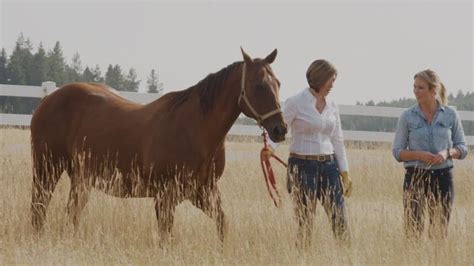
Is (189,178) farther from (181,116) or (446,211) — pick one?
(446,211)

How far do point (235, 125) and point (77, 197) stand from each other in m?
7.04

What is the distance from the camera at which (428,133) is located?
6523 millimetres

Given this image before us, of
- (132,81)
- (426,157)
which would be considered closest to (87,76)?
(132,81)

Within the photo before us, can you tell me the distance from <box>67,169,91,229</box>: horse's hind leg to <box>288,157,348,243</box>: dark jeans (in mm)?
2016

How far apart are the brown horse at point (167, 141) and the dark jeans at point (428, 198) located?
113 cm

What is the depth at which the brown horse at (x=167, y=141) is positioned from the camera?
6.72m

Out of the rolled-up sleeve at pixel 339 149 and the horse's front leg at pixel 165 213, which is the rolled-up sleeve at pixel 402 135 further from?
the horse's front leg at pixel 165 213

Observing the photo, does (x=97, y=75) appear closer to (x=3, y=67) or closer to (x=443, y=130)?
(x=3, y=67)

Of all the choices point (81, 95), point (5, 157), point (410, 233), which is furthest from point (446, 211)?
point (5, 157)

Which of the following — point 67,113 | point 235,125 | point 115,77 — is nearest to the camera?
point 67,113

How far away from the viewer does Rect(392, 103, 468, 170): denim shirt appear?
6520mm

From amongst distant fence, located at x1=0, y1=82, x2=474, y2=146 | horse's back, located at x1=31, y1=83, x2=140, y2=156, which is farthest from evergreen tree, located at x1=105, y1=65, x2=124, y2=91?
horse's back, located at x1=31, y1=83, x2=140, y2=156

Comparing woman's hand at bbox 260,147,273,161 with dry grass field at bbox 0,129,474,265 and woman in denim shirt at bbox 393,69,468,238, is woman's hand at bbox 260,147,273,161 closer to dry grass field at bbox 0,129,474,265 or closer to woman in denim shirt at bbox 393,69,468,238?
dry grass field at bbox 0,129,474,265

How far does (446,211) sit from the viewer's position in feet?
21.6
